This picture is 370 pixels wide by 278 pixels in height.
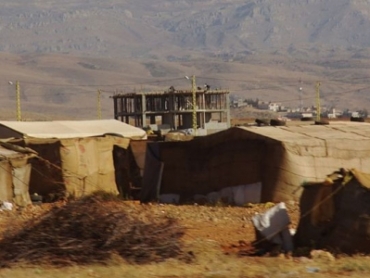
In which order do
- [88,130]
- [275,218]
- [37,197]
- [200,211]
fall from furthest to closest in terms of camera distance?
[88,130]
[37,197]
[200,211]
[275,218]

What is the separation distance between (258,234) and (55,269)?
3.65 m

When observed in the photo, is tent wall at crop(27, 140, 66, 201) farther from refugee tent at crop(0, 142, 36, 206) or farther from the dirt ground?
the dirt ground

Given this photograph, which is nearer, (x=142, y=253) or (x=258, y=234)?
(x=142, y=253)

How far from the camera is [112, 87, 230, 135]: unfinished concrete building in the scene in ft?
256

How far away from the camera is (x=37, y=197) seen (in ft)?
79.4

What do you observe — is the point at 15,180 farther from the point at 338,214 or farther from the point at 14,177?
the point at 338,214

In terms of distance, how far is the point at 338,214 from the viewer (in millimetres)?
14812

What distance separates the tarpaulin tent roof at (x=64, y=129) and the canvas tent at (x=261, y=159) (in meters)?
8.90

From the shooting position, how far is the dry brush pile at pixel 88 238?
1305cm

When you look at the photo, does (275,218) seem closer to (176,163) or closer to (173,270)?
(173,270)

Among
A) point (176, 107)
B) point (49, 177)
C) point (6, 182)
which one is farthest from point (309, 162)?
point (176, 107)

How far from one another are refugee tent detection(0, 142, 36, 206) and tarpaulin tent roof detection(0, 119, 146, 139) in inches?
314

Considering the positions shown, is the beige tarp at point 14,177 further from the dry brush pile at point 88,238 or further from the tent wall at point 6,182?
the dry brush pile at point 88,238

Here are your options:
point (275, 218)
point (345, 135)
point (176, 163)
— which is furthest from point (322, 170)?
point (275, 218)
